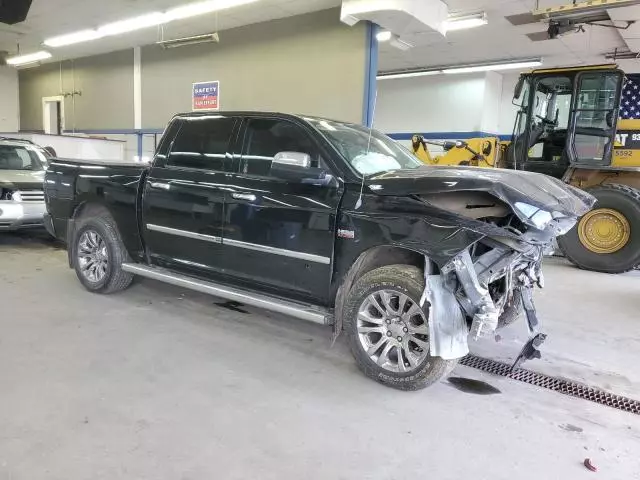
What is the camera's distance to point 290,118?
3.82 m

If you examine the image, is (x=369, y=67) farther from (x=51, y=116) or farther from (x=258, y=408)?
(x=51, y=116)

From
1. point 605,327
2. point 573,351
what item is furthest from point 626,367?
point 605,327

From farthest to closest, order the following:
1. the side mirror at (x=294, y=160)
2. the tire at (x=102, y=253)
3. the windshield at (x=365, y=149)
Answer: the tire at (x=102, y=253), the windshield at (x=365, y=149), the side mirror at (x=294, y=160)

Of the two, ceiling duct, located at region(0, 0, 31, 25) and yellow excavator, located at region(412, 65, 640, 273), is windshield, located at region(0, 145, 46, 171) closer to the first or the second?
ceiling duct, located at region(0, 0, 31, 25)

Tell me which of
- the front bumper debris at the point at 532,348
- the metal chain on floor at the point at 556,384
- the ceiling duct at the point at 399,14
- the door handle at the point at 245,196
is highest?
the ceiling duct at the point at 399,14

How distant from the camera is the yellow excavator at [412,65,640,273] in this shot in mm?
7215

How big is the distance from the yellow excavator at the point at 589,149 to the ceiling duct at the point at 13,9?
8.06m

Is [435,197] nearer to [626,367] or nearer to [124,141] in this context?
[626,367]

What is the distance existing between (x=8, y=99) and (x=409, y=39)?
17.1 m

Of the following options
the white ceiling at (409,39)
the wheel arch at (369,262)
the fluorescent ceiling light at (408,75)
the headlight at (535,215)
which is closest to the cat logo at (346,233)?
the wheel arch at (369,262)

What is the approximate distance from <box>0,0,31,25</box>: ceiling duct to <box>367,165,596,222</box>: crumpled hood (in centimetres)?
887

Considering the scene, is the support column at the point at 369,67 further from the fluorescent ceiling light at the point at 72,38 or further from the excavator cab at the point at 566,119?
the fluorescent ceiling light at the point at 72,38

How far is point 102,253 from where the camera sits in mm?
4906

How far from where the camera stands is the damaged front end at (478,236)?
9.36 ft
